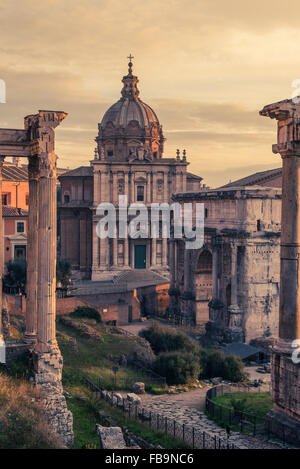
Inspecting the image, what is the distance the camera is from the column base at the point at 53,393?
14670 millimetres

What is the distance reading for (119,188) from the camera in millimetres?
51531

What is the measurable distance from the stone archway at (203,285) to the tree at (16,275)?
454 inches

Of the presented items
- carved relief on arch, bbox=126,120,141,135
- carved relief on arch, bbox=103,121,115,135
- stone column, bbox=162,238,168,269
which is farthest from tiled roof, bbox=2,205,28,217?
carved relief on arch, bbox=126,120,141,135

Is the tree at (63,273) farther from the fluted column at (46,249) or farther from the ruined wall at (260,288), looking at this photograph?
the fluted column at (46,249)

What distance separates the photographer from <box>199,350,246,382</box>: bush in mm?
26589

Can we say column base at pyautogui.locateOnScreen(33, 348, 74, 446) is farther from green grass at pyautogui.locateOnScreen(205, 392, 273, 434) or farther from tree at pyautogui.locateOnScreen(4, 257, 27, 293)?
tree at pyautogui.locateOnScreen(4, 257, 27, 293)

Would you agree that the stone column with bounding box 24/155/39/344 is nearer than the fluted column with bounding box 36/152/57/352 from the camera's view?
No

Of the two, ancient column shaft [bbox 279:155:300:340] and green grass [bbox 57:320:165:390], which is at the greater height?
ancient column shaft [bbox 279:155:300:340]

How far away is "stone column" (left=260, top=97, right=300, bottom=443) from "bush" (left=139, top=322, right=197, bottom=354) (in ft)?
41.5

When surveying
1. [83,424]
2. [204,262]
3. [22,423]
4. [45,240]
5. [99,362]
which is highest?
[45,240]

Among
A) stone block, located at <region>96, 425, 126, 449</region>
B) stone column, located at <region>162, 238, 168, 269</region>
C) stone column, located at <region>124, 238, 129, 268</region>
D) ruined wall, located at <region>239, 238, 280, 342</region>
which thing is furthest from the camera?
stone column, located at <region>162, 238, 168, 269</region>

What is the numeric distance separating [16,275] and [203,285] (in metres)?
12.6

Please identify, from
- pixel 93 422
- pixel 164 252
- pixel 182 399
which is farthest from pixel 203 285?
pixel 93 422

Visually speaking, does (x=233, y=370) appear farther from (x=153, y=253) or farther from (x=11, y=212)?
(x=153, y=253)
